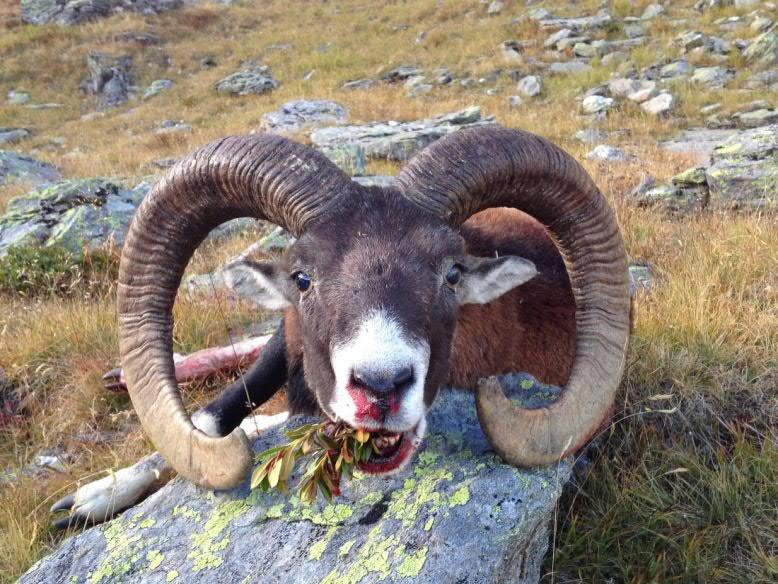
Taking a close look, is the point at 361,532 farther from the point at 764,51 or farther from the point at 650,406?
the point at 764,51

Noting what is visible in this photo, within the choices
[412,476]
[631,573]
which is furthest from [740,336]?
[412,476]

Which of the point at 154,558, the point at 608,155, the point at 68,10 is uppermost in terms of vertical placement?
the point at 154,558

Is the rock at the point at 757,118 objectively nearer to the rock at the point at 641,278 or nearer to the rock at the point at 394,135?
the rock at the point at 394,135

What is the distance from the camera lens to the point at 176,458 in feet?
10.9

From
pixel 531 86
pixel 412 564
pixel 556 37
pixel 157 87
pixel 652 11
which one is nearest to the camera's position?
pixel 412 564

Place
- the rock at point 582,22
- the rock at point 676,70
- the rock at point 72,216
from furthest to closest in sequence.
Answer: the rock at point 582,22
the rock at point 676,70
the rock at point 72,216

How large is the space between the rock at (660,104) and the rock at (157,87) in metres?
21.6

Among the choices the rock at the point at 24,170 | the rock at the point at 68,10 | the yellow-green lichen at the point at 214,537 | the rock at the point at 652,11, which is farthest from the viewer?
the rock at the point at 68,10

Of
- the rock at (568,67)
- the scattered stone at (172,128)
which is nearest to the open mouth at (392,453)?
the scattered stone at (172,128)

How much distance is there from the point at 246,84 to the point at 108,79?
26.2 feet

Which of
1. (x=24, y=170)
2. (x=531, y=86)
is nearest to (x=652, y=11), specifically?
(x=531, y=86)

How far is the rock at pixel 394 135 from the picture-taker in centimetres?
1298

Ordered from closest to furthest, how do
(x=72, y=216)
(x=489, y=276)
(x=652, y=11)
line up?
(x=489, y=276)
(x=72, y=216)
(x=652, y=11)

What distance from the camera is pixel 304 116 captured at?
1870 cm
